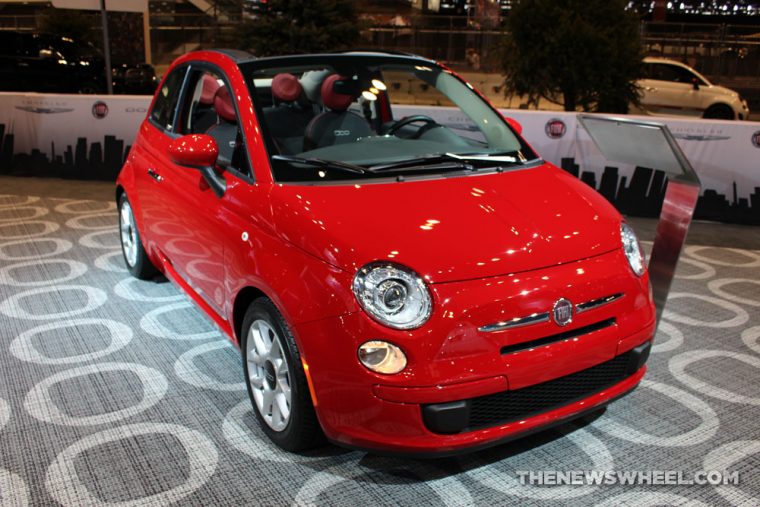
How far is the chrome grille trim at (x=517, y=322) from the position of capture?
82.0 inches

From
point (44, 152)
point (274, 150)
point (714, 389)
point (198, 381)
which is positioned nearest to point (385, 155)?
point (274, 150)

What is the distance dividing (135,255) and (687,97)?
1059 centimetres

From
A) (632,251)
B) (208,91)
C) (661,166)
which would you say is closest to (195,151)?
(208,91)

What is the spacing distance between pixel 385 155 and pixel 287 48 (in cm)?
650

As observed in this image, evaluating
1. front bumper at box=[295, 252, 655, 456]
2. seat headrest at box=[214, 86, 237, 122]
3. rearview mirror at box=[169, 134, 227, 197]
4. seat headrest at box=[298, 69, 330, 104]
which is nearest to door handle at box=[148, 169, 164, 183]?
seat headrest at box=[214, 86, 237, 122]

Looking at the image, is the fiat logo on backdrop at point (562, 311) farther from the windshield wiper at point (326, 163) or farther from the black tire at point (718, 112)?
the black tire at point (718, 112)

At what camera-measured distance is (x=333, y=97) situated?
133 inches

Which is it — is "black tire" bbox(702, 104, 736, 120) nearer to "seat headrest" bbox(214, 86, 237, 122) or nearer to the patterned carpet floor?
the patterned carpet floor

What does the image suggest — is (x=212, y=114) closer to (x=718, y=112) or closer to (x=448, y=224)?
(x=448, y=224)

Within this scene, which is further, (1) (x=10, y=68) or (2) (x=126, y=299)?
(1) (x=10, y=68)

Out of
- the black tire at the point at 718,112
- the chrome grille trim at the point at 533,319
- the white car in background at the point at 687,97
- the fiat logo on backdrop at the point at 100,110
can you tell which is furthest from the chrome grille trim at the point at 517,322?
the black tire at the point at 718,112

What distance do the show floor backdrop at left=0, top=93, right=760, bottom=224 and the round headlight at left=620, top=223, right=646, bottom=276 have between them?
8.54 ft

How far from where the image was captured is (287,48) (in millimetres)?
8836

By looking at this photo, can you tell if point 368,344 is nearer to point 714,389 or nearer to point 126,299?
point 714,389
